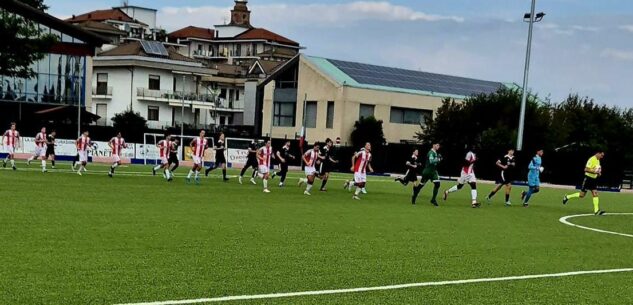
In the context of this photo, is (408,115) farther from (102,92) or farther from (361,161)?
(361,161)

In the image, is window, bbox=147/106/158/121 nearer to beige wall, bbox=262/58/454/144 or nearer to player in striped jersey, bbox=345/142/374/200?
beige wall, bbox=262/58/454/144

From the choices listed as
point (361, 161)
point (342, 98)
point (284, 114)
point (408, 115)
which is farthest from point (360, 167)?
point (284, 114)

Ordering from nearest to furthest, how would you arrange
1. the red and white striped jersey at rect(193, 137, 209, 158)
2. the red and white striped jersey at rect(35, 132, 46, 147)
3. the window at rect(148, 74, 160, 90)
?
the red and white striped jersey at rect(193, 137, 209, 158), the red and white striped jersey at rect(35, 132, 46, 147), the window at rect(148, 74, 160, 90)

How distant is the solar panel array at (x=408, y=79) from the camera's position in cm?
7094

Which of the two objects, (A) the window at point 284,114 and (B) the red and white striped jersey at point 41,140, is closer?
(B) the red and white striped jersey at point 41,140

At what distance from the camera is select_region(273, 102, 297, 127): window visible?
72.8 metres

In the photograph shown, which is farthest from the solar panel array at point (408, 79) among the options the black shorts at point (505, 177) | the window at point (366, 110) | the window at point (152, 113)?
the black shorts at point (505, 177)

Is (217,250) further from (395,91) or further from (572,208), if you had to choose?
(395,91)

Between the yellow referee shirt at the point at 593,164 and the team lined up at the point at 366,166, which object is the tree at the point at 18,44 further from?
the yellow referee shirt at the point at 593,164

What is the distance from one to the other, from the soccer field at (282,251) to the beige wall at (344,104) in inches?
1719

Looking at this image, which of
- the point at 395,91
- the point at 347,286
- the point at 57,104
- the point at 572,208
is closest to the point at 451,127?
the point at 395,91

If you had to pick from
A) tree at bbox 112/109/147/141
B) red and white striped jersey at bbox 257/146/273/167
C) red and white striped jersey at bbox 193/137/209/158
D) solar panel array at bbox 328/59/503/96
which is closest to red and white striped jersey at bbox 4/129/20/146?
red and white striped jersey at bbox 193/137/209/158

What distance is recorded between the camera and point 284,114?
7344 centimetres

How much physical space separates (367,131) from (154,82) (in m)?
24.9
